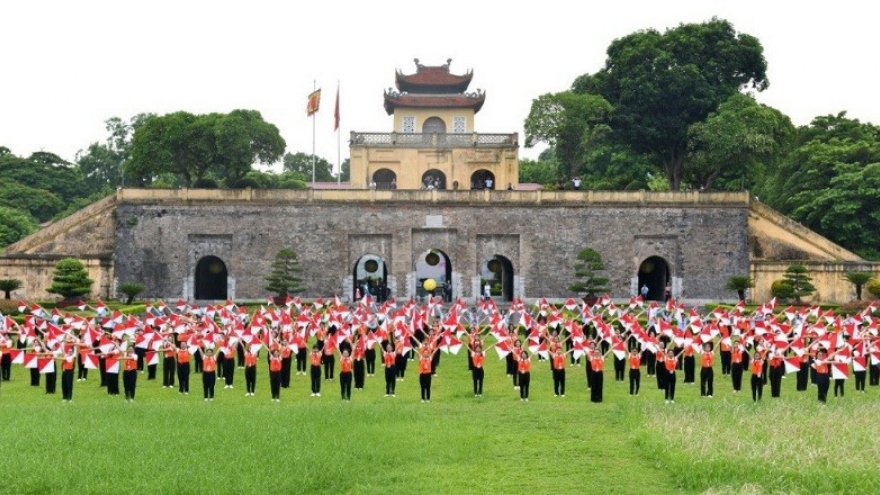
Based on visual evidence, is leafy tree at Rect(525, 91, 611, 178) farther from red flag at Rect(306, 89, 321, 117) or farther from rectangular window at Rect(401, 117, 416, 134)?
red flag at Rect(306, 89, 321, 117)

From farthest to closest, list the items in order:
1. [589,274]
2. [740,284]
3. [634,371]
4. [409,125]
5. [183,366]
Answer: [409,125]
[589,274]
[740,284]
[634,371]
[183,366]

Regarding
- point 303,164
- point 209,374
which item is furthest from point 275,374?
point 303,164

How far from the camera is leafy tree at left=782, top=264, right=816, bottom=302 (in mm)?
38281

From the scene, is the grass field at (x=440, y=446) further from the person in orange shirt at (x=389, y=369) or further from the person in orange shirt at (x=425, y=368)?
the person in orange shirt at (x=389, y=369)

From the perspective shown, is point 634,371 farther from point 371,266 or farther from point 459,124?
point 459,124

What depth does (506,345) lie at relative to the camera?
22.0m

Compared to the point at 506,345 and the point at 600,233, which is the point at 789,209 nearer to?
the point at 600,233

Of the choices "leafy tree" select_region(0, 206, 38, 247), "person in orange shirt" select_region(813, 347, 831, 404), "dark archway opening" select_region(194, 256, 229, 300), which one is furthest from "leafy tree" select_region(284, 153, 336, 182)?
"person in orange shirt" select_region(813, 347, 831, 404)

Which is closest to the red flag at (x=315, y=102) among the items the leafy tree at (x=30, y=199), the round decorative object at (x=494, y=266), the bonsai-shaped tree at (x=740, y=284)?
the round decorative object at (x=494, y=266)

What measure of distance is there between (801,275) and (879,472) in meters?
27.2

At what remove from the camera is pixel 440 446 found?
48.4ft

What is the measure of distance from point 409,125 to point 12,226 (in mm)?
20181

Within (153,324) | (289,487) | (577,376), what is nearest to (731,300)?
(577,376)

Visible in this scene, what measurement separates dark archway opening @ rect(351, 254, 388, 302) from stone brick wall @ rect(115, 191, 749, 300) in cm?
106
